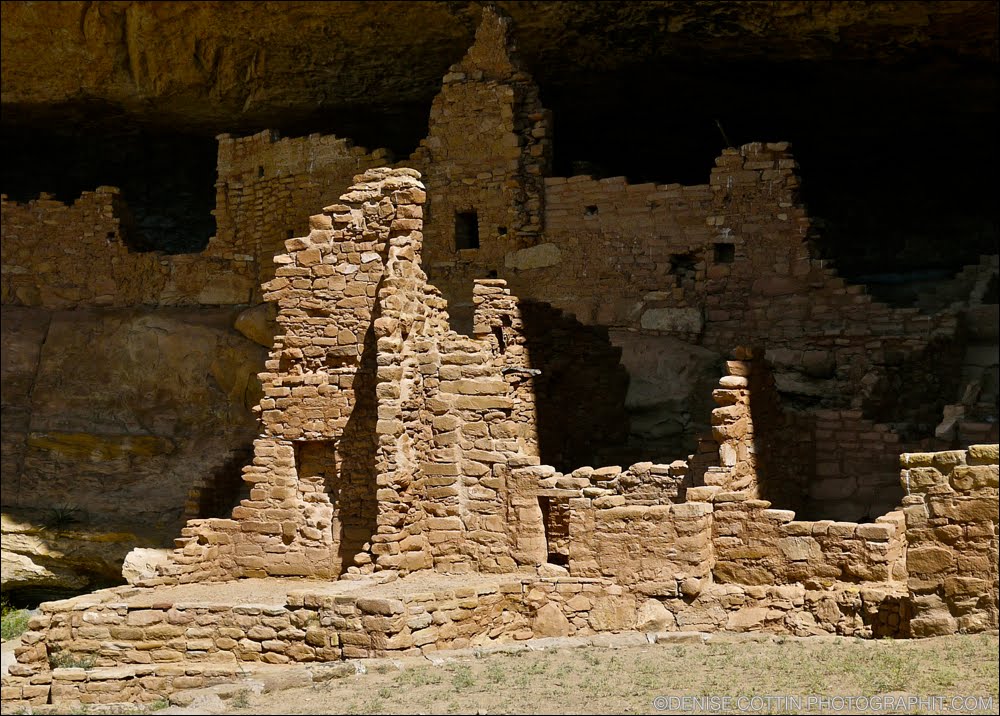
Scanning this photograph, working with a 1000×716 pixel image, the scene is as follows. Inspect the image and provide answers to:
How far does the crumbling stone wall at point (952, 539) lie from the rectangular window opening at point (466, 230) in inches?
379

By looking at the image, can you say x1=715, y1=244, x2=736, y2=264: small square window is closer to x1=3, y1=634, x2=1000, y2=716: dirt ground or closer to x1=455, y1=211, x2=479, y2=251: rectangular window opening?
x1=455, y1=211, x2=479, y2=251: rectangular window opening

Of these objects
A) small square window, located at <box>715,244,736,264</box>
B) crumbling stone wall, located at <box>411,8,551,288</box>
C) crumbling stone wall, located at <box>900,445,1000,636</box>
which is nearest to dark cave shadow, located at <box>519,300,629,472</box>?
small square window, located at <box>715,244,736,264</box>

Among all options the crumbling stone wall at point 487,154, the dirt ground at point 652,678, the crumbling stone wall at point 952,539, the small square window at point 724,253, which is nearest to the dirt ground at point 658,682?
the dirt ground at point 652,678

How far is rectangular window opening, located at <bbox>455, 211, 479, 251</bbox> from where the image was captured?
21516 millimetres

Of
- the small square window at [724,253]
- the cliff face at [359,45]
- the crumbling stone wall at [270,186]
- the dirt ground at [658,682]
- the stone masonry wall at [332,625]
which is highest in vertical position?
the cliff face at [359,45]

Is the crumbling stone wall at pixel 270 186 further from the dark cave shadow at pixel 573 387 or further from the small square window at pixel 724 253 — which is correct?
the dark cave shadow at pixel 573 387

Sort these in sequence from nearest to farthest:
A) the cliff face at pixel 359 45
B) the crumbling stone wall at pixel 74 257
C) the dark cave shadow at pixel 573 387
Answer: the dark cave shadow at pixel 573 387 < the cliff face at pixel 359 45 < the crumbling stone wall at pixel 74 257

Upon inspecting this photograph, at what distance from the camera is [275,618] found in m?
14.8

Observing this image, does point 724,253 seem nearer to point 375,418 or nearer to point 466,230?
point 466,230

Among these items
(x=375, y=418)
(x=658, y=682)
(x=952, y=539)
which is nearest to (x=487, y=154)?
(x=375, y=418)

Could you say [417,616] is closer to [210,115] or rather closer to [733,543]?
[733,543]

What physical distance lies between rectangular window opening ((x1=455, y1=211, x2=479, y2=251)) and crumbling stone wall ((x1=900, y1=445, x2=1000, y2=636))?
963 centimetres

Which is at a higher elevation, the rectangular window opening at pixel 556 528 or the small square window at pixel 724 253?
the small square window at pixel 724 253

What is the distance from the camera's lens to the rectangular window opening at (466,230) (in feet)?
70.6
